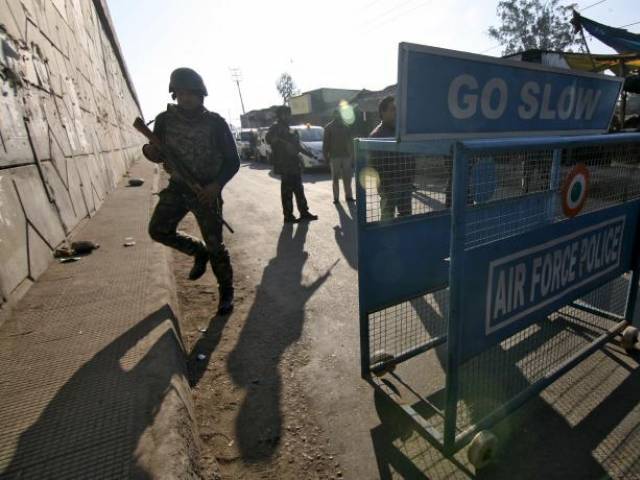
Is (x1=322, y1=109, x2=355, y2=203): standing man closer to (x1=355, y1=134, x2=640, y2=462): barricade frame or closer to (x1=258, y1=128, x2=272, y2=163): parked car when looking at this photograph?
(x1=355, y1=134, x2=640, y2=462): barricade frame

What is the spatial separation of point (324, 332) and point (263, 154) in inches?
702

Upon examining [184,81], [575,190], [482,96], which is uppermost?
[184,81]

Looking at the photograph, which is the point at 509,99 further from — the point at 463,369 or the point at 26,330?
the point at 26,330

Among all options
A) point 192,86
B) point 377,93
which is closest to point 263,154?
point 377,93

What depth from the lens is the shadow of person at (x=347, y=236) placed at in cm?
451

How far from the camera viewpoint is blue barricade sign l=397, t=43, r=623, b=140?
4.34ft

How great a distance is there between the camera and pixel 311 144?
1323 centimetres

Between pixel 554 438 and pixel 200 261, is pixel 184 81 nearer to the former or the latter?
pixel 200 261

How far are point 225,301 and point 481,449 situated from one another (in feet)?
7.75

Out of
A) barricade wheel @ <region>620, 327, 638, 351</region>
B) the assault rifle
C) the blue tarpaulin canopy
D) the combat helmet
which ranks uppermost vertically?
the blue tarpaulin canopy

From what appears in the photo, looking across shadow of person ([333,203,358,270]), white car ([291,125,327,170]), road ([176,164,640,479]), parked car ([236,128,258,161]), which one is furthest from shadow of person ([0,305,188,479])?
parked car ([236,128,258,161])

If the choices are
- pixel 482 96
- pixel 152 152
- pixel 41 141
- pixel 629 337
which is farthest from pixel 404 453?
pixel 41 141

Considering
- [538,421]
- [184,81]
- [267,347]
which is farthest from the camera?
[184,81]

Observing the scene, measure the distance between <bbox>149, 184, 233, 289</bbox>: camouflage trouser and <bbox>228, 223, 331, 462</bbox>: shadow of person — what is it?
0.53 m
